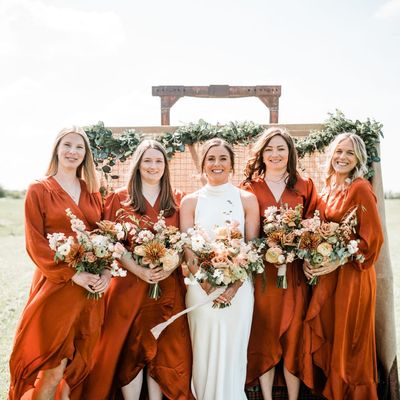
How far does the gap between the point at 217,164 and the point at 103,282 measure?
1596mm

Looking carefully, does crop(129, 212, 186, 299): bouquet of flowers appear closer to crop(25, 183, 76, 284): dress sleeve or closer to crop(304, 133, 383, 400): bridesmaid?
crop(25, 183, 76, 284): dress sleeve

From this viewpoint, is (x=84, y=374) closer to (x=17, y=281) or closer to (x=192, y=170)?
(x=192, y=170)

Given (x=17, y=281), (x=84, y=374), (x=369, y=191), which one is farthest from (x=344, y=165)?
(x=17, y=281)

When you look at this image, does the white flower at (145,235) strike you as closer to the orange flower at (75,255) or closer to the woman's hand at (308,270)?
the orange flower at (75,255)

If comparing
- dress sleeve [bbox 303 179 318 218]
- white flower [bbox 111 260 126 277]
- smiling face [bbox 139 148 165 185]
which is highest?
smiling face [bbox 139 148 165 185]

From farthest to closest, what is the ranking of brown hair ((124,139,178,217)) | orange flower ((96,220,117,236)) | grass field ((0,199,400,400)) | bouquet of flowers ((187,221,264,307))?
1. grass field ((0,199,400,400))
2. brown hair ((124,139,178,217))
3. orange flower ((96,220,117,236))
4. bouquet of flowers ((187,221,264,307))

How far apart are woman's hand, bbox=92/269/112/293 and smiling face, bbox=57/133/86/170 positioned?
1.06m

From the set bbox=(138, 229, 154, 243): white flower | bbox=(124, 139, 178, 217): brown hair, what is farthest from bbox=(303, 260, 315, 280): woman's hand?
bbox=(138, 229, 154, 243): white flower

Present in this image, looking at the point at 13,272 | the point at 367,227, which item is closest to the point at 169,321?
the point at 367,227

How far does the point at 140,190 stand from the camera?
4500mm

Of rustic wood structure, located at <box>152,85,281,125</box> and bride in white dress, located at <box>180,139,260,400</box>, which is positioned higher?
rustic wood structure, located at <box>152,85,281,125</box>

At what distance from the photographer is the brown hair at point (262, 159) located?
15.3 ft

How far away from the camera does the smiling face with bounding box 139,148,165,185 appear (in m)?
4.42

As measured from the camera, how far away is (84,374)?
416 cm
